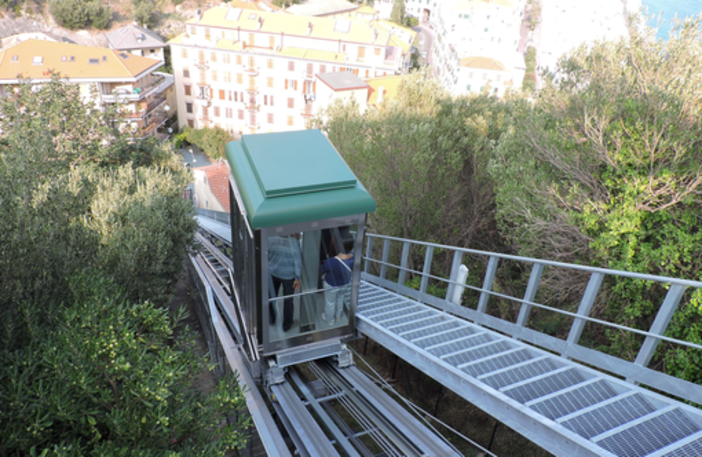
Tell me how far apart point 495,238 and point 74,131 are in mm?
13661

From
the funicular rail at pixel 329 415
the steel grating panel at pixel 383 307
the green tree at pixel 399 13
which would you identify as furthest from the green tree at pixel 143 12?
the steel grating panel at pixel 383 307

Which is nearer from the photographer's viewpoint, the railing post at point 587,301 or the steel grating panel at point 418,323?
the railing post at point 587,301

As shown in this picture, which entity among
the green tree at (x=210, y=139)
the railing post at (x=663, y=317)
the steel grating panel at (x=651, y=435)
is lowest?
the green tree at (x=210, y=139)

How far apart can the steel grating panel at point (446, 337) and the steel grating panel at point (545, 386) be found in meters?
1.21

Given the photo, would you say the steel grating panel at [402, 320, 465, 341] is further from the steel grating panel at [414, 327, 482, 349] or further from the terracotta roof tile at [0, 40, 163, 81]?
the terracotta roof tile at [0, 40, 163, 81]

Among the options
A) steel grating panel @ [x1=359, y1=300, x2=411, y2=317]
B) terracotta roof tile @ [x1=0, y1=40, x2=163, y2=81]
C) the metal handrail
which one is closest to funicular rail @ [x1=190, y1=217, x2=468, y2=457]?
steel grating panel @ [x1=359, y1=300, x2=411, y2=317]

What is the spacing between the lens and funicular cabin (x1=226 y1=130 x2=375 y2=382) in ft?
16.7

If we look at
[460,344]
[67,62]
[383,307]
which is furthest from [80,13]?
[460,344]

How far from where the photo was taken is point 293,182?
5.19 m

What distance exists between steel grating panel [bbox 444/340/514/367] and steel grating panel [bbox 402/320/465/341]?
61 cm

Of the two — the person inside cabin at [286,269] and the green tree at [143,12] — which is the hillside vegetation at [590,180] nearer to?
the person inside cabin at [286,269]

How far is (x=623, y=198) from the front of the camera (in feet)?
22.6

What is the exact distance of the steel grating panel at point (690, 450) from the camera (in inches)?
119

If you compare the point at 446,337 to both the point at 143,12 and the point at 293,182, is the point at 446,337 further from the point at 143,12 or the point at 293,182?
the point at 143,12
